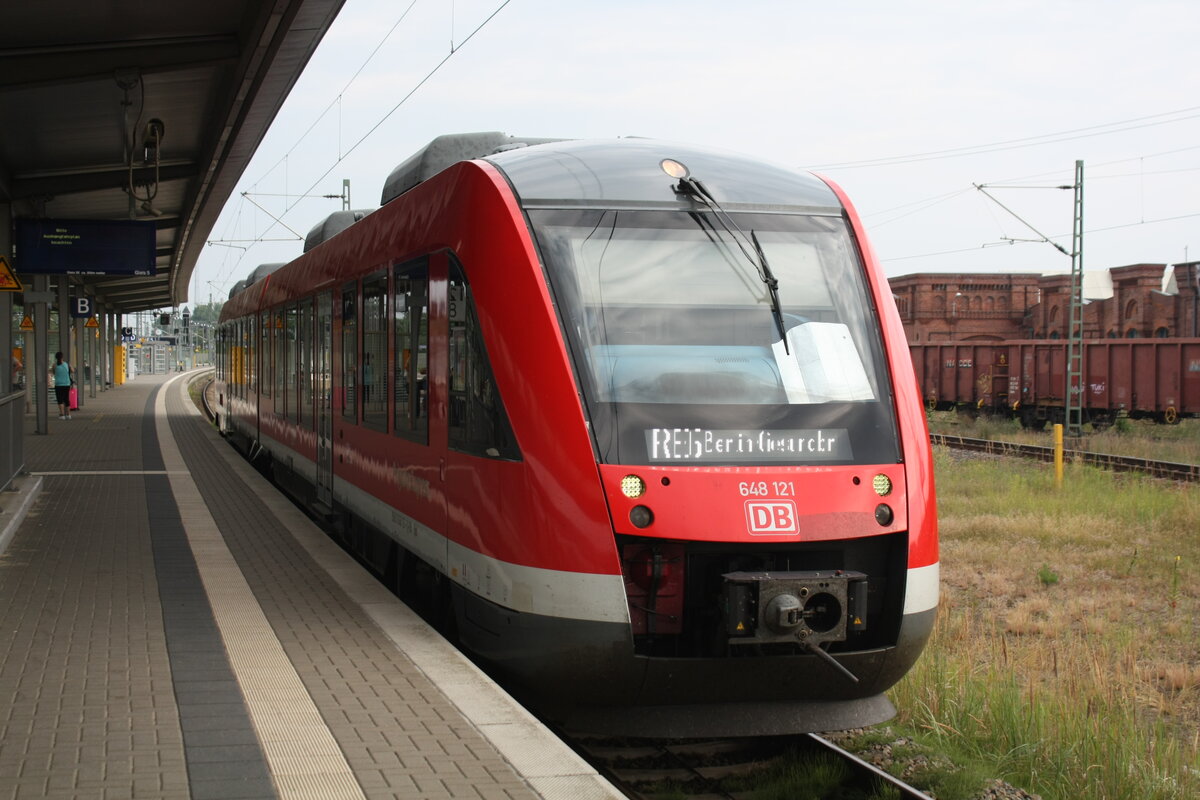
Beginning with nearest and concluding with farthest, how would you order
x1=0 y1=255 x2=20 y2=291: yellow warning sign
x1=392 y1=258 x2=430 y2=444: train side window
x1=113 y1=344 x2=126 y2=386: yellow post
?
x1=392 y1=258 x2=430 y2=444: train side window < x1=0 y1=255 x2=20 y2=291: yellow warning sign < x1=113 y1=344 x2=126 y2=386: yellow post

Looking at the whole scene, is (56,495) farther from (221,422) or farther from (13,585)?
(221,422)

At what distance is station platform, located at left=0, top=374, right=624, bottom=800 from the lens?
4.48m

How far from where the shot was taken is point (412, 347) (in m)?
7.66

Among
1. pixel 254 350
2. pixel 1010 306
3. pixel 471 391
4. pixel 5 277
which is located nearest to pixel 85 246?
pixel 254 350

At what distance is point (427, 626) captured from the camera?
707cm

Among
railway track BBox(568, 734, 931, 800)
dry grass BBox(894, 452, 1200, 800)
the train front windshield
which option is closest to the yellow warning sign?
dry grass BBox(894, 452, 1200, 800)

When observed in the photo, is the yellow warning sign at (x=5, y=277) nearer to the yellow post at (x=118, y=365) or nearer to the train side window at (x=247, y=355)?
the train side window at (x=247, y=355)

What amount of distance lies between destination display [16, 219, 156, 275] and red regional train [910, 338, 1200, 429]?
1934cm

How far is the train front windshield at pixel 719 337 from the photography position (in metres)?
5.80

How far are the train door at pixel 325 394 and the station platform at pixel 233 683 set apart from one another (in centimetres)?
46

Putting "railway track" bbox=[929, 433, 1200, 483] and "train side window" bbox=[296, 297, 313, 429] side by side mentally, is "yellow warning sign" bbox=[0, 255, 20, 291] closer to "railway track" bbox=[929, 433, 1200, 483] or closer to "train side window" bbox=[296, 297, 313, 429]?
"train side window" bbox=[296, 297, 313, 429]

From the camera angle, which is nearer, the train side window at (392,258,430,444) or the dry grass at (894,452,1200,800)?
the dry grass at (894,452,1200,800)

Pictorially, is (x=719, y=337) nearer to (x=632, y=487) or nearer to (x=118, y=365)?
(x=632, y=487)

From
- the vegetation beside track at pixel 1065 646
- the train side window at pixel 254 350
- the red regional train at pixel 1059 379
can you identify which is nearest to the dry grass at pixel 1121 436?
the red regional train at pixel 1059 379
